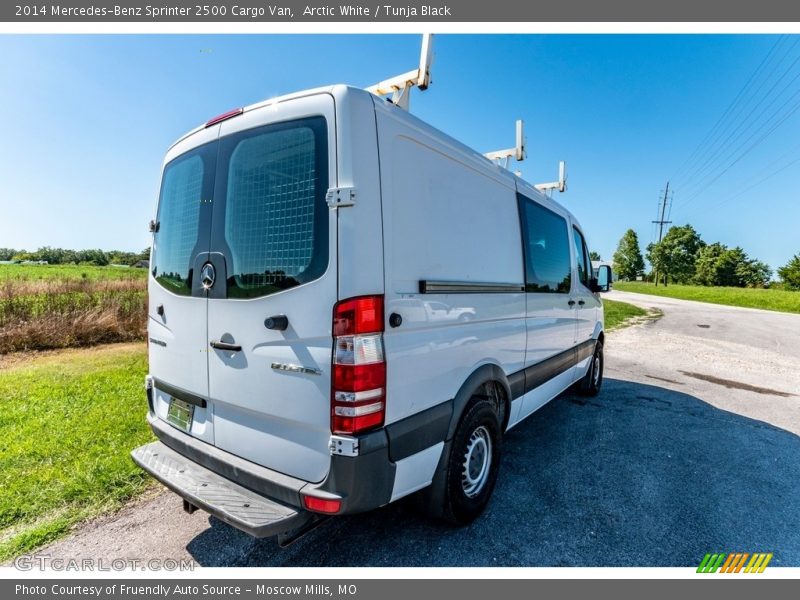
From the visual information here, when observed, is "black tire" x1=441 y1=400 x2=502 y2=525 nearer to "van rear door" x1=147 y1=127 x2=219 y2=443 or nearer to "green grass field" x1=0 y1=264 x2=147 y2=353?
"van rear door" x1=147 y1=127 x2=219 y2=443

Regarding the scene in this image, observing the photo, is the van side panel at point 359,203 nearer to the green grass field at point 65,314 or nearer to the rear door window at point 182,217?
the rear door window at point 182,217

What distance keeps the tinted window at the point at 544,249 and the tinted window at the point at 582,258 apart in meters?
0.45

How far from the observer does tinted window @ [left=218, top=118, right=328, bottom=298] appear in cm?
187

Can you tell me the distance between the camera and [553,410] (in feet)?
16.1

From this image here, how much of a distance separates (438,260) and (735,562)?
8.43 ft

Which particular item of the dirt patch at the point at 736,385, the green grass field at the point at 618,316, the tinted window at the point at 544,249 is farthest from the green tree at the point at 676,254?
the tinted window at the point at 544,249

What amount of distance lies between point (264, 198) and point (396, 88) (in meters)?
1.30

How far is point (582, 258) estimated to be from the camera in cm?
500

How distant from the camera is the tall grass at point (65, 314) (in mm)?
7520

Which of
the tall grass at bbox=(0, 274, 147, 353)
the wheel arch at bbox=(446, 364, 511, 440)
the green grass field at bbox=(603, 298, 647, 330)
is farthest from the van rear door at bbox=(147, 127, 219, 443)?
the green grass field at bbox=(603, 298, 647, 330)

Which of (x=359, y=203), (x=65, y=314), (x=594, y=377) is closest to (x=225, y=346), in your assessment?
(x=359, y=203)

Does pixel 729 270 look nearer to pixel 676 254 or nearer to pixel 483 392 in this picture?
pixel 676 254

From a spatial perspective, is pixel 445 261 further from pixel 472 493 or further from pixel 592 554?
pixel 592 554

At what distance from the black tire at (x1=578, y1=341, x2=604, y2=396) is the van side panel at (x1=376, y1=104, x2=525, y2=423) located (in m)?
2.93
